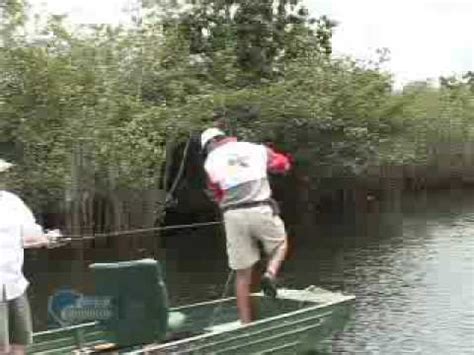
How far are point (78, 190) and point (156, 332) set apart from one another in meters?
14.1

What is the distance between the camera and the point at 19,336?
24.1ft

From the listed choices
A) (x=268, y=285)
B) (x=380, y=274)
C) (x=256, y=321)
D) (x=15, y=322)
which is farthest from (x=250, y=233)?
(x=380, y=274)

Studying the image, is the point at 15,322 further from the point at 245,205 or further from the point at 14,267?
the point at 245,205

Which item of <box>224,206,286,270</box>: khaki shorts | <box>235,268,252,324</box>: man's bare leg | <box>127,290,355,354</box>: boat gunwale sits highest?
<box>224,206,286,270</box>: khaki shorts

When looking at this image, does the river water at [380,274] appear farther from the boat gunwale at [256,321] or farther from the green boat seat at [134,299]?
the green boat seat at [134,299]

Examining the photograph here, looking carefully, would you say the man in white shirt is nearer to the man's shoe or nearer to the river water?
the man's shoe

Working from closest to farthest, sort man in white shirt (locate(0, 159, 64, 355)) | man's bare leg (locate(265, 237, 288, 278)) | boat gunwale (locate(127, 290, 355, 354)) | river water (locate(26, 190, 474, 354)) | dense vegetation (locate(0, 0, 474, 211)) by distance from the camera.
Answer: man in white shirt (locate(0, 159, 64, 355)) < boat gunwale (locate(127, 290, 355, 354)) < man's bare leg (locate(265, 237, 288, 278)) < river water (locate(26, 190, 474, 354)) < dense vegetation (locate(0, 0, 474, 211))

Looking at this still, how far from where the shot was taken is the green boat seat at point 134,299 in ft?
28.0

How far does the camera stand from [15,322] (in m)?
7.27

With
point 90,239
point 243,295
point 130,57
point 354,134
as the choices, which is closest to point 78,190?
point 90,239

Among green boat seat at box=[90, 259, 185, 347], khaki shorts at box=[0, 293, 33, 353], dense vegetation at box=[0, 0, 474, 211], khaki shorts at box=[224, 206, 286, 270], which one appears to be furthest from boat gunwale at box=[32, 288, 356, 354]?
dense vegetation at box=[0, 0, 474, 211]

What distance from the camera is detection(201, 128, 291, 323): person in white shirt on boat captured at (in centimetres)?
956

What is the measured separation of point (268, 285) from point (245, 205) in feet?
2.84

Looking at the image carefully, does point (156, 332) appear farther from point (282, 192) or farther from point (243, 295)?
point (282, 192)
